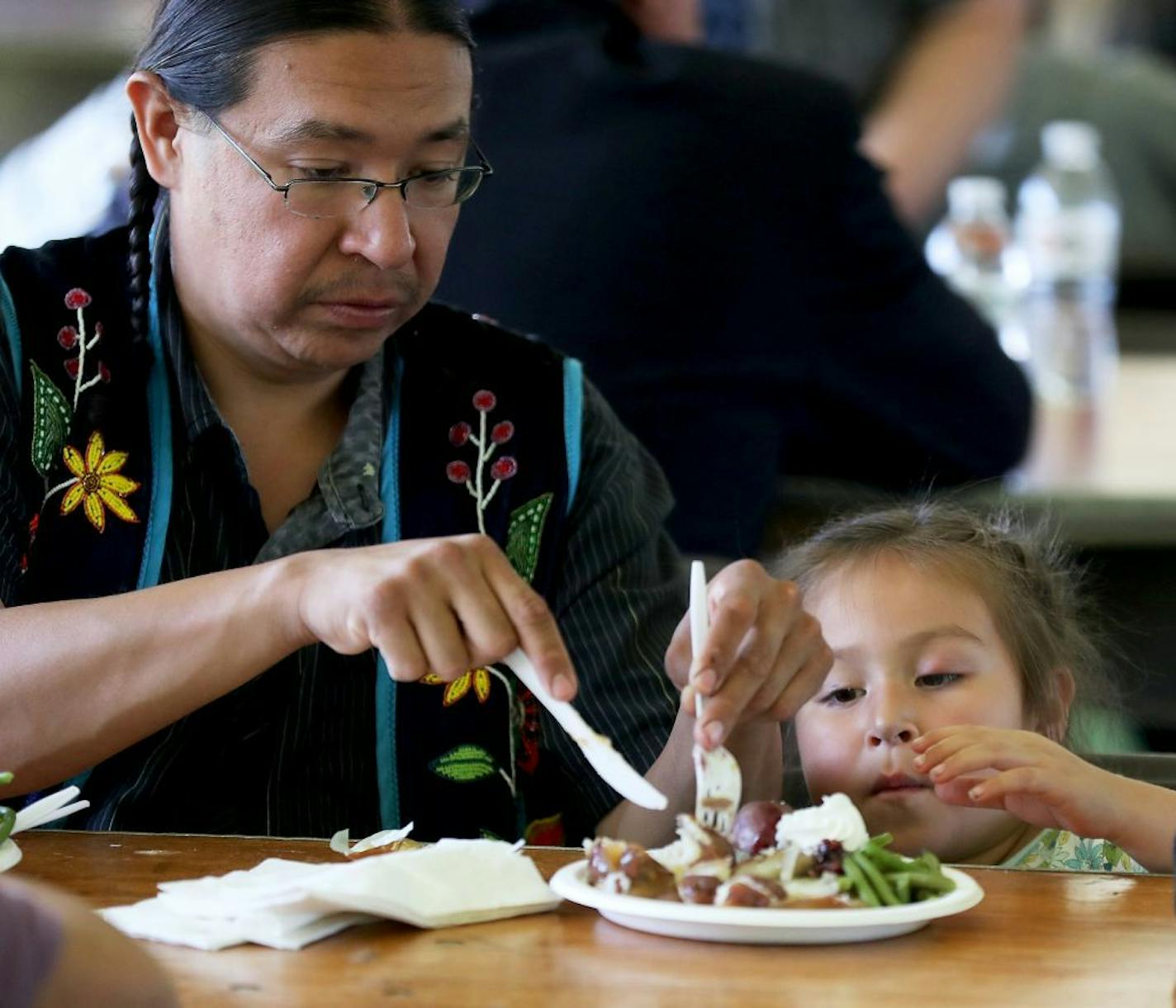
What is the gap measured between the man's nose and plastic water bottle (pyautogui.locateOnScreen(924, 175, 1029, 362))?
2138 mm

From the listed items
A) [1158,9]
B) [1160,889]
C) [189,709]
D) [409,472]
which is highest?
[1158,9]

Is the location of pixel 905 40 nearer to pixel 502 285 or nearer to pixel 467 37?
pixel 502 285

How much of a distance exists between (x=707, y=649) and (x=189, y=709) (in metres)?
0.38

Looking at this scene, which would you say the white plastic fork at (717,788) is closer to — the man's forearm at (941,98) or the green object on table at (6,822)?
the green object on table at (6,822)

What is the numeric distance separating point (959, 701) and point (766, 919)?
601 millimetres

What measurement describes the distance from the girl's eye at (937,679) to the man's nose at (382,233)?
21.8 inches

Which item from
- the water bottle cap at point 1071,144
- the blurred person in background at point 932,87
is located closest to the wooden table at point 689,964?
the blurred person in background at point 932,87

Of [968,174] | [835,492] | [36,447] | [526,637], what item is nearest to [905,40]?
[968,174]

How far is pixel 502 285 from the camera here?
2.58 metres

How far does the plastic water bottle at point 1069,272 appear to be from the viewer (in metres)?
3.60

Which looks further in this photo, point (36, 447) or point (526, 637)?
point (36, 447)

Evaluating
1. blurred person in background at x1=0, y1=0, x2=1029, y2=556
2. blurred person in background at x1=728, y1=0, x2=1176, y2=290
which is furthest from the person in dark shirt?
blurred person in background at x1=728, y1=0, x2=1176, y2=290

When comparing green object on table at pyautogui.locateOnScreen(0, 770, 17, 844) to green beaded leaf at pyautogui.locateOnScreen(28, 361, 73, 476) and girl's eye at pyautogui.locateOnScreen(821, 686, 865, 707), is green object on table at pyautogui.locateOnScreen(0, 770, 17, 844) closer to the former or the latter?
green beaded leaf at pyautogui.locateOnScreen(28, 361, 73, 476)

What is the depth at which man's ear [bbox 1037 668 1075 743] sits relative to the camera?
1734mm
